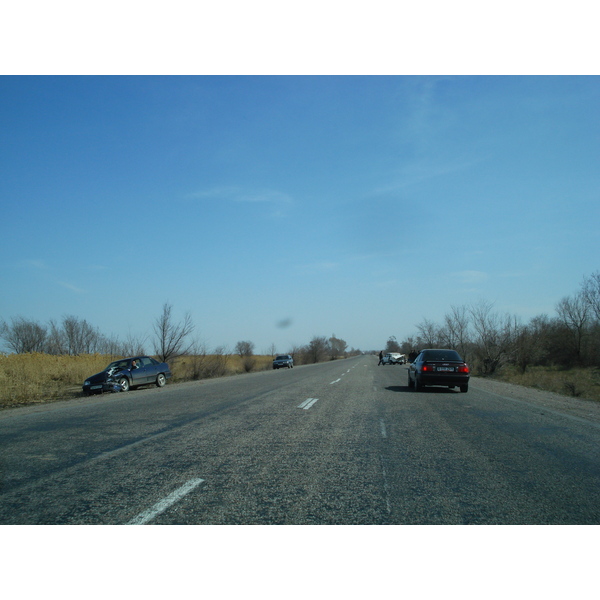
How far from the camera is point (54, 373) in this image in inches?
953

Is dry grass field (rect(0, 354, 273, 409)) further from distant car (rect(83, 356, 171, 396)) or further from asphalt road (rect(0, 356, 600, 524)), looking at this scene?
asphalt road (rect(0, 356, 600, 524))

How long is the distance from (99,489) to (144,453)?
1.78 m

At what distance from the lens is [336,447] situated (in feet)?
23.3

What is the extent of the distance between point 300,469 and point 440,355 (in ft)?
43.2

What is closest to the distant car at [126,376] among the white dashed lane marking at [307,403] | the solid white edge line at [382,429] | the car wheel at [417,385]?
the white dashed lane marking at [307,403]

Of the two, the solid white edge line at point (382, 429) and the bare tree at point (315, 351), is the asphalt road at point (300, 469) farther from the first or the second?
the bare tree at point (315, 351)

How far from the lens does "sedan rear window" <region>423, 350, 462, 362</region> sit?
17.3 m

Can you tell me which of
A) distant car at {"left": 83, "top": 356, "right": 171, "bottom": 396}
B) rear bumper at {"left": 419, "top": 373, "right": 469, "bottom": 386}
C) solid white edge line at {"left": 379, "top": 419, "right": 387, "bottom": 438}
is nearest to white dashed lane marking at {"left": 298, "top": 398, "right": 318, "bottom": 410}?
solid white edge line at {"left": 379, "top": 419, "right": 387, "bottom": 438}

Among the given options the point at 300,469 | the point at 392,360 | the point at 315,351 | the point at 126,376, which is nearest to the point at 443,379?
the point at 300,469

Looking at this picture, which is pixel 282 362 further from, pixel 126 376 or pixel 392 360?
pixel 126 376

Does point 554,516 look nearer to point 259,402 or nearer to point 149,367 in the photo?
point 259,402

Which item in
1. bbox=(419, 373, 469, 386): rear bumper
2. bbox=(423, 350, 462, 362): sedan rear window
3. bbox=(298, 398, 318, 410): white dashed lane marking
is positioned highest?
bbox=(423, 350, 462, 362): sedan rear window

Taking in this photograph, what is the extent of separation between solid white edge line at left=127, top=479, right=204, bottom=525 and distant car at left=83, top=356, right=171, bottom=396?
50.9 feet

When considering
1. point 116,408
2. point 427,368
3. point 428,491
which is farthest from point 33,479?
point 427,368
